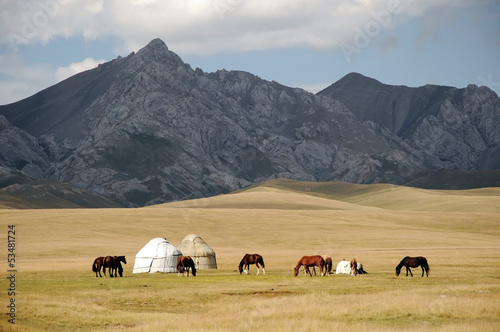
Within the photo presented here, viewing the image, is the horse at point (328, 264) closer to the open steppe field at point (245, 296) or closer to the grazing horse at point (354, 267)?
the open steppe field at point (245, 296)

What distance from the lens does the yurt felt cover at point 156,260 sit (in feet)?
200

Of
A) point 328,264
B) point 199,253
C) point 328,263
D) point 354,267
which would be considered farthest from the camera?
point 199,253

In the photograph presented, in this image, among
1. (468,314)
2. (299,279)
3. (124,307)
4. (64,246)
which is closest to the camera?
(468,314)

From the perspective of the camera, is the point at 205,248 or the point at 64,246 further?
the point at 64,246

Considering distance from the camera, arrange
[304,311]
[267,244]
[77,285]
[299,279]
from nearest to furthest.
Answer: [304,311], [77,285], [299,279], [267,244]

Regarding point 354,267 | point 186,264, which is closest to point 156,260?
point 186,264

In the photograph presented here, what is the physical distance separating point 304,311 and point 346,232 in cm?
10243

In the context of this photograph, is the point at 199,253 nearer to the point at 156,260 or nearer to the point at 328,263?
the point at 156,260

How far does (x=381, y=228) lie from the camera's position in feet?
464

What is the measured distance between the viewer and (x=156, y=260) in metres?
61.0

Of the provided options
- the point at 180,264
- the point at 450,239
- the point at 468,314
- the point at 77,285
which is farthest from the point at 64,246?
the point at 468,314

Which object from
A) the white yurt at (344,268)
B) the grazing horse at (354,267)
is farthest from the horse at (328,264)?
the grazing horse at (354,267)

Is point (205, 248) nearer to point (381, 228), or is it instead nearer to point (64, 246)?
point (64, 246)

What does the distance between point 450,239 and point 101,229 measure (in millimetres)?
67603
